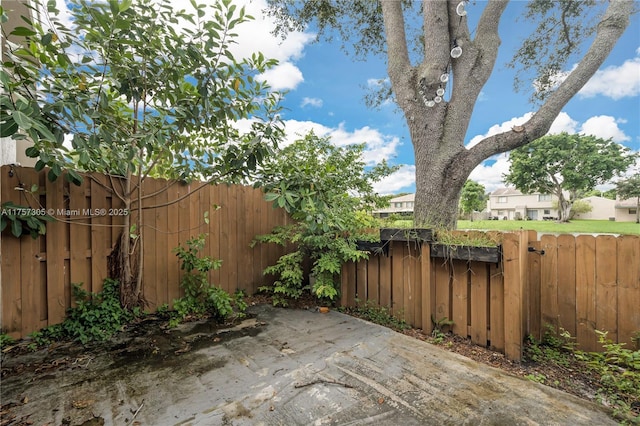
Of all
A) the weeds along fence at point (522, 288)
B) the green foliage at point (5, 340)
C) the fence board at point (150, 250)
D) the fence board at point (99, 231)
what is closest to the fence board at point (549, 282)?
the weeds along fence at point (522, 288)

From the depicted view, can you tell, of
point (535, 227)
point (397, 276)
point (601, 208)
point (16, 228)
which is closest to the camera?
point (16, 228)

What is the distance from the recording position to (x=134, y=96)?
231cm

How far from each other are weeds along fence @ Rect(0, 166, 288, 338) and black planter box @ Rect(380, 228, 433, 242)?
1.98 meters

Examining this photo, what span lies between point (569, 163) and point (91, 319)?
82.2ft

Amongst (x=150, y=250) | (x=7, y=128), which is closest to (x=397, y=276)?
(x=150, y=250)

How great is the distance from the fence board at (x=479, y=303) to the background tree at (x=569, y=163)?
60.1ft

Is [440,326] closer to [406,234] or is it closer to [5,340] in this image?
[406,234]

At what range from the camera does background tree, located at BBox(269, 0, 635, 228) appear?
3006mm

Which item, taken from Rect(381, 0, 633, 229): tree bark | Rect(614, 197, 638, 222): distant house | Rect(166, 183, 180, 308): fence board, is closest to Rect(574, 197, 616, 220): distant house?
Rect(614, 197, 638, 222): distant house

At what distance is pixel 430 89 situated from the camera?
347 centimetres

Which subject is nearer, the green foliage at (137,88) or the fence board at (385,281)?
the green foliage at (137,88)

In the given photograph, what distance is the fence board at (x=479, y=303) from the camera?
7.82 feet

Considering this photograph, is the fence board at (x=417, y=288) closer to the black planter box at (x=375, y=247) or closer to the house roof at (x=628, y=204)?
the black planter box at (x=375, y=247)

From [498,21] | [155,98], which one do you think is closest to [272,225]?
[155,98]
